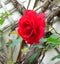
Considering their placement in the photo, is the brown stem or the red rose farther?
the brown stem

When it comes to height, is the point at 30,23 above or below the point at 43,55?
above

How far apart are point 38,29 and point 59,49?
19.8 inches

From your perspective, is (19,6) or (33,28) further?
(19,6)

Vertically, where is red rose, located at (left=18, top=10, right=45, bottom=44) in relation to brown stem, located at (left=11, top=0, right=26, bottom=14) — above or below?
above

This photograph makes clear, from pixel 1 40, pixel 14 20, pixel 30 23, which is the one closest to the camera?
pixel 30 23

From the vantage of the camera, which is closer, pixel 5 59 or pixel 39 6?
pixel 5 59

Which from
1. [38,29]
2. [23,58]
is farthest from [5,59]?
[38,29]

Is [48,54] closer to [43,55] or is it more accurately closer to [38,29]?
[43,55]

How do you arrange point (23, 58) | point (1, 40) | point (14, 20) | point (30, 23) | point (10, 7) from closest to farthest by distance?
point (30, 23) < point (23, 58) < point (1, 40) < point (14, 20) < point (10, 7)

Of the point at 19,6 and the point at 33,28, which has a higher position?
the point at 33,28

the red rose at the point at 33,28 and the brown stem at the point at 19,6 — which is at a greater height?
the red rose at the point at 33,28

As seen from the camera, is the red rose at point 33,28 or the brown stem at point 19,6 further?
the brown stem at point 19,6

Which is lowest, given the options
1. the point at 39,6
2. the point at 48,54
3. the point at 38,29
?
the point at 48,54

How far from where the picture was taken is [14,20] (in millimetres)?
1549
